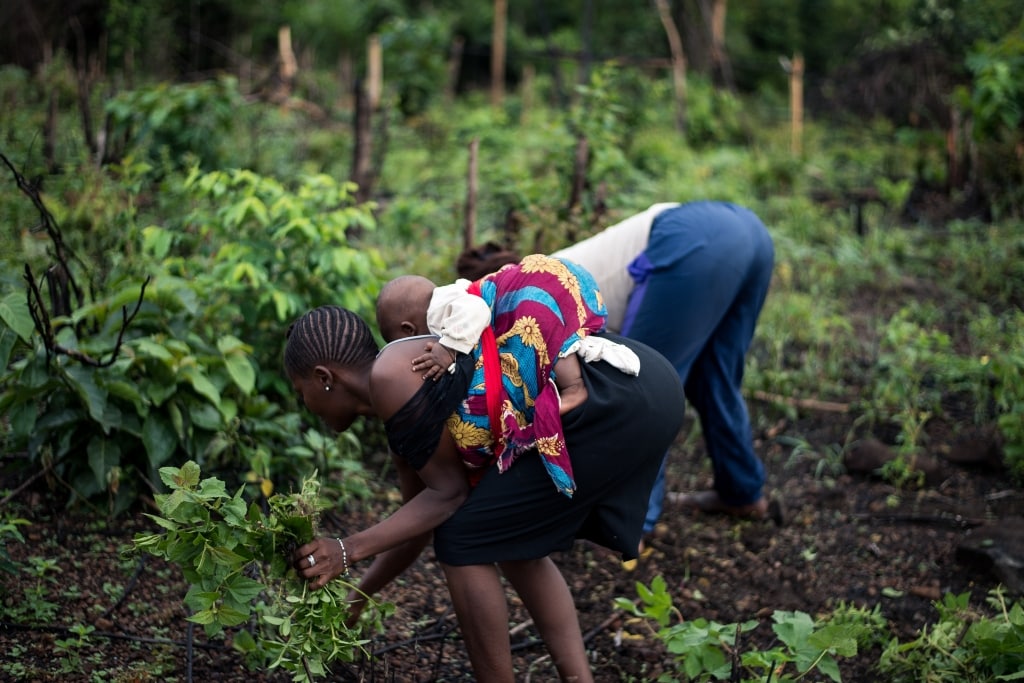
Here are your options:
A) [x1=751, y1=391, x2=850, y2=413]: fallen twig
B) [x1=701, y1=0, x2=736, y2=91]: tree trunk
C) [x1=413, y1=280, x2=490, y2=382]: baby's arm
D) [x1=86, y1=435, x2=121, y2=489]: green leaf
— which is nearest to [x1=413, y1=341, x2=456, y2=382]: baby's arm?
[x1=413, y1=280, x2=490, y2=382]: baby's arm

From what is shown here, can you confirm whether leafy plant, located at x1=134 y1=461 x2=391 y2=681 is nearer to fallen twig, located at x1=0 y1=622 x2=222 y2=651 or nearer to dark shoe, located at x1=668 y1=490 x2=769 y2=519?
fallen twig, located at x1=0 y1=622 x2=222 y2=651

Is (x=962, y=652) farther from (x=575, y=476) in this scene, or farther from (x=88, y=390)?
(x=88, y=390)

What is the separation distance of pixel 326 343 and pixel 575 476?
0.65m

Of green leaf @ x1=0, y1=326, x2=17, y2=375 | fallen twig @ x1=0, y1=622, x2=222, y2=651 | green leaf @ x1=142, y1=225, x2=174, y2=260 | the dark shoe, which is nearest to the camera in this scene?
fallen twig @ x1=0, y1=622, x2=222, y2=651

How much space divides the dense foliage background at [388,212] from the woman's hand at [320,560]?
1.03m

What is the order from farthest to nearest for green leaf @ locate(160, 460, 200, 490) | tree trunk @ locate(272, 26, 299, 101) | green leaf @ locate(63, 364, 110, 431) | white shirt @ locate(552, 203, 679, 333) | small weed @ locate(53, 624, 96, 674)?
tree trunk @ locate(272, 26, 299, 101) < white shirt @ locate(552, 203, 679, 333) < green leaf @ locate(63, 364, 110, 431) < small weed @ locate(53, 624, 96, 674) < green leaf @ locate(160, 460, 200, 490)

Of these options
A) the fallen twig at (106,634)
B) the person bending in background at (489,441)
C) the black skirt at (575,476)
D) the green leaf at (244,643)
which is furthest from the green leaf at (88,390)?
the black skirt at (575,476)

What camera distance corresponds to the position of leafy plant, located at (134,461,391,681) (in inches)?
82.0

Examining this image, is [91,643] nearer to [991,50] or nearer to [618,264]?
[618,264]

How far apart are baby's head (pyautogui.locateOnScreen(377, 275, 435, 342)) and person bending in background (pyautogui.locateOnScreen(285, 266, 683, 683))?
113 millimetres

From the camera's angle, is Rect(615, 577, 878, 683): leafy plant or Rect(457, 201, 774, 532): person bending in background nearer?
Rect(615, 577, 878, 683): leafy plant

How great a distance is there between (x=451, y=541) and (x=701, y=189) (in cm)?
578

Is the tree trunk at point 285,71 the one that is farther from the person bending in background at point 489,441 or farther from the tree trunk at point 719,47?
the person bending in background at point 489,441

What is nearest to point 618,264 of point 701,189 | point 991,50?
point 701,189
